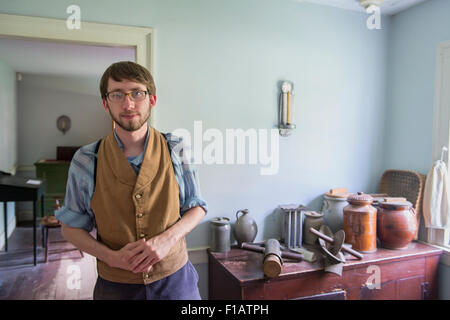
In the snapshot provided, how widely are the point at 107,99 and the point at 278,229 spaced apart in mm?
1736

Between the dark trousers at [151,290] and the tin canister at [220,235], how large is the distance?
0.97 meters

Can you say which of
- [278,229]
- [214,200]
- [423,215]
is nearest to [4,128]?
[214,200]

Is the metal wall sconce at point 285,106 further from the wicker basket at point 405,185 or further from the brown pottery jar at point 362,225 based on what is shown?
the wicker basket at point 405,185

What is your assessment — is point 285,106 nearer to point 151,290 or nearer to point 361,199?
point 361,199

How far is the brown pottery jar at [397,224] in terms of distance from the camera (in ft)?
7.64

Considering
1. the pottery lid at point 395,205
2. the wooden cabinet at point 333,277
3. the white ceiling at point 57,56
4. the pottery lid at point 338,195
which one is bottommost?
the wooden cabinet at point 333,277

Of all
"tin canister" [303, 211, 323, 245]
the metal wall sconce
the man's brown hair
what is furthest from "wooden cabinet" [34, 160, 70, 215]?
the man's brown hair

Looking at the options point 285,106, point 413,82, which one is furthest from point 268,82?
point 413,82

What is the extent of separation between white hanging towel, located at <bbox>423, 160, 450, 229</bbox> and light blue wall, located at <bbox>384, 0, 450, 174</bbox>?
0.56ft

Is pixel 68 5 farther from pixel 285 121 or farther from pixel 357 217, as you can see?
pixel 357 217

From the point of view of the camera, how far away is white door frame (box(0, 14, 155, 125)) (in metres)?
1.91

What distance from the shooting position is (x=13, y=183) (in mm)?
3551

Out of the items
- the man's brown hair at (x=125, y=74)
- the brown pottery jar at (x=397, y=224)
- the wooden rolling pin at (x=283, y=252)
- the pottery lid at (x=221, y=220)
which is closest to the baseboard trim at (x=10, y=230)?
the pottery lid at (x=221, y=220)

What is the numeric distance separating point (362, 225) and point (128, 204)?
1662 mm
